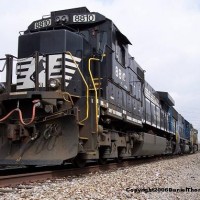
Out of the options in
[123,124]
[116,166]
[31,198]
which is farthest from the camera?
[123,124]

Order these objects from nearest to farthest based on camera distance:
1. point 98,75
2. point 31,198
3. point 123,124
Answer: point 31,198 < point 98,75 < point 123,124

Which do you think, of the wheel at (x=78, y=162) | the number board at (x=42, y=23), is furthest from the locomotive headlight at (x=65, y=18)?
the wheel at (x=78, y=162)

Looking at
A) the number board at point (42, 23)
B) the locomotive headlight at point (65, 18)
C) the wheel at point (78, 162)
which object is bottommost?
the wheel at point (78, 162)

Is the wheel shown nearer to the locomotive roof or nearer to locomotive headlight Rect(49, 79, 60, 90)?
locomotive headlight Rect(49, 79, 60, 90)

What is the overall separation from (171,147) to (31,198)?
16543 millimetres

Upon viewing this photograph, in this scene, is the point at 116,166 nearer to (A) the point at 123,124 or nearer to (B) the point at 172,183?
(A) the point at 123,124

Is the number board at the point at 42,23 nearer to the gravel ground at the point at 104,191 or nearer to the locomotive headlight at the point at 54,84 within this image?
the locomotive headlight at the point at 54,84

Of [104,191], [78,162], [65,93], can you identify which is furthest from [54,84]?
[104,191]

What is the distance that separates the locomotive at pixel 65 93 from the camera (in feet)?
23.1

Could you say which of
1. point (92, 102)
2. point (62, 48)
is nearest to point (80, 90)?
point (92, 102)

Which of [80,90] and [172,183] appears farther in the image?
[80,90]

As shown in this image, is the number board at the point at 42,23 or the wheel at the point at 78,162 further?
the number board at the point at 42,23

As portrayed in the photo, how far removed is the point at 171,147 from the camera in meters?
20.3

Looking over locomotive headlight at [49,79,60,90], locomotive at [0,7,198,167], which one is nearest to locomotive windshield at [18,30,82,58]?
locomotive at [0,7,198,167]
